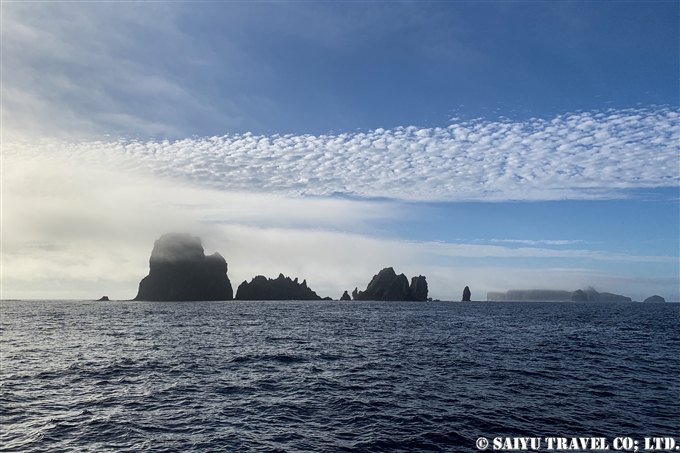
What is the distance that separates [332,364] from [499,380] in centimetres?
1534

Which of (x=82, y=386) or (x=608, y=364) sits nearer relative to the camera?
(x=82, y=386)

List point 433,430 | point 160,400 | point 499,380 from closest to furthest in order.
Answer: point 433,430
point 160,400
point 499,380

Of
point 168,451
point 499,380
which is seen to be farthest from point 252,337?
point 168,451

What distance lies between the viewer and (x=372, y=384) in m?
31.4

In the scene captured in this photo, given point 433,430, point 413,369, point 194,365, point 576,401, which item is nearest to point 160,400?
point 194,365

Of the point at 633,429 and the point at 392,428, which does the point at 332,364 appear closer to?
the point at 392,428

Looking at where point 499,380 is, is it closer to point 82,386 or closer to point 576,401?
point 576,401

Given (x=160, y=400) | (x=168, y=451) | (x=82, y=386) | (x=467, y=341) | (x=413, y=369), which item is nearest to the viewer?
(x=168, y=451)

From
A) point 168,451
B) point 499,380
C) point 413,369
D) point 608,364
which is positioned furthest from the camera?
point 608,364

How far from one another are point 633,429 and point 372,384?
54.6 feet

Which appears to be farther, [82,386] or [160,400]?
[82,386]

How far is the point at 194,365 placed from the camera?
3819cm

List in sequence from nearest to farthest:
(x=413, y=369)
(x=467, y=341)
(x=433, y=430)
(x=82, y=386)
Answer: (x=433, y=430), (x=82, y=386), (x=413, y=369), (x=467, y=341)

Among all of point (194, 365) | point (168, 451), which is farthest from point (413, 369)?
point (168, 451)
